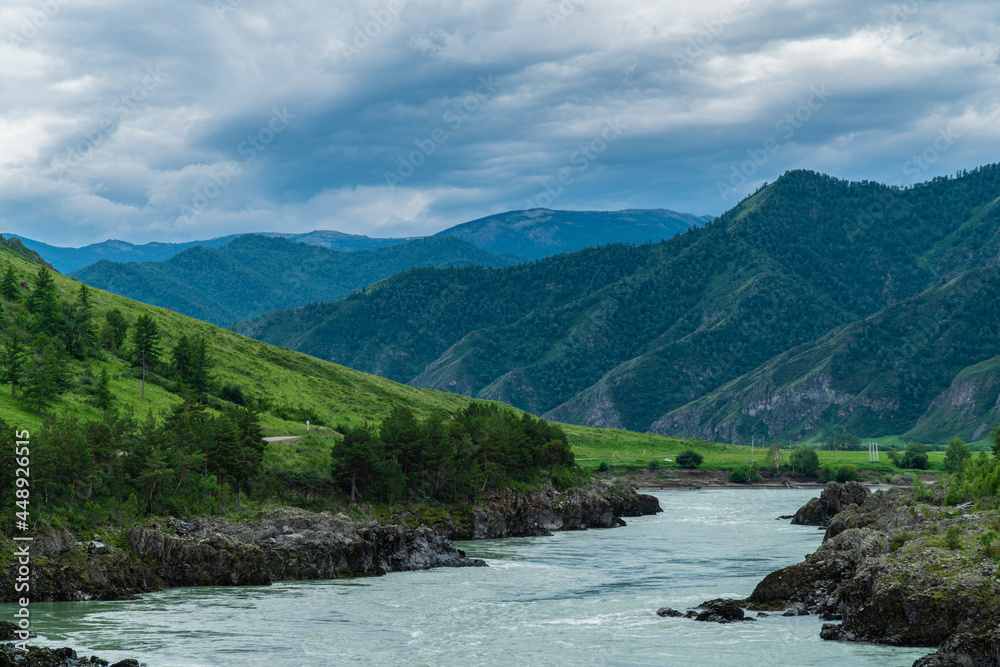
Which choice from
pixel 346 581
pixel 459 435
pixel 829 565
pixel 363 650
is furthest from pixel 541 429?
pixel 363 650

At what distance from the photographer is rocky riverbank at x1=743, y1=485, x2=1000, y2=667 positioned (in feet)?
154

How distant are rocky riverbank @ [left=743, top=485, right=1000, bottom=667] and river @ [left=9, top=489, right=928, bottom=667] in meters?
1.62

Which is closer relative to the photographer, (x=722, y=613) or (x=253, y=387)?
(x=722, y=613)

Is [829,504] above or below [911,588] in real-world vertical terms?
below

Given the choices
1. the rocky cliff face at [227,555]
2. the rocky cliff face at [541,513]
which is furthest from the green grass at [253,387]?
the rocky cliff face at [541,513]

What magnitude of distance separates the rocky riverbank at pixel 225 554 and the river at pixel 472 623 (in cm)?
222

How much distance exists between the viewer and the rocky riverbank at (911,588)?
154 ft

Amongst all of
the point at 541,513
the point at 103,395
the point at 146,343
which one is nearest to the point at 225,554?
the point at 103,395

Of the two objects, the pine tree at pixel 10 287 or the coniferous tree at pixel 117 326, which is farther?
the coniferous tree at pixel 117 326

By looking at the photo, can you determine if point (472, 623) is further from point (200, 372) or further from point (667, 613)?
point (200, 372)

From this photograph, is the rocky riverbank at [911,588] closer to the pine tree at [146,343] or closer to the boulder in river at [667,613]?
the boulder in river at [667,613]

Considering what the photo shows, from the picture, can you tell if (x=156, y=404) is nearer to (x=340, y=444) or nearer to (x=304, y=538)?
(x=340, y=444)

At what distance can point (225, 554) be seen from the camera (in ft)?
242

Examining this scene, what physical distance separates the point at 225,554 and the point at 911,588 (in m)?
47.7
